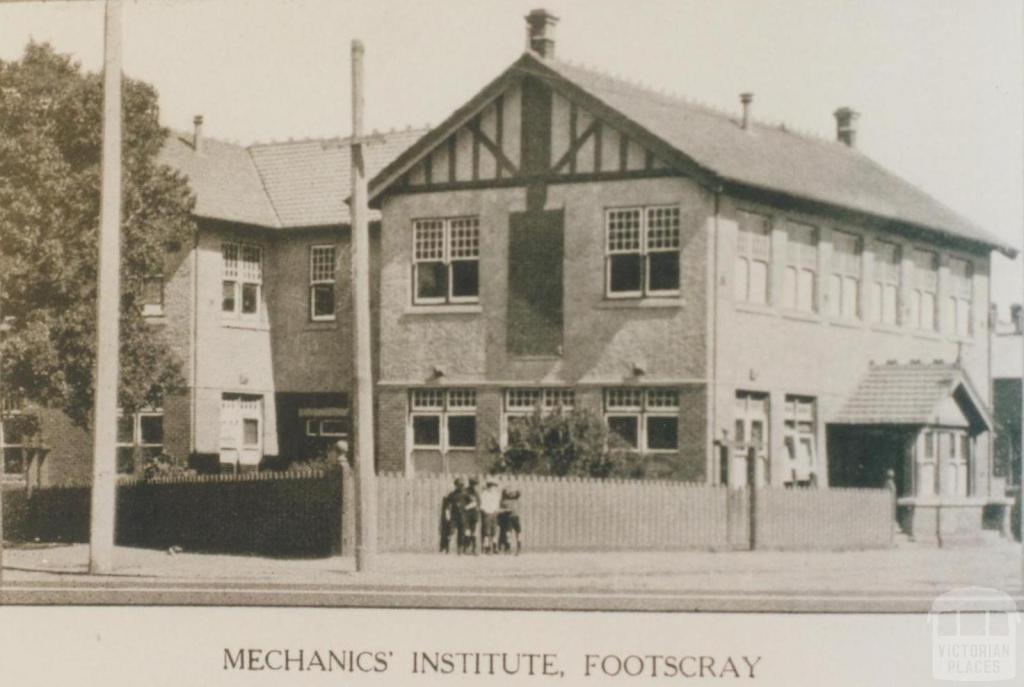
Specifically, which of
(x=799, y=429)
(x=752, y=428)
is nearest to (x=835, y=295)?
(x=799, y=429)

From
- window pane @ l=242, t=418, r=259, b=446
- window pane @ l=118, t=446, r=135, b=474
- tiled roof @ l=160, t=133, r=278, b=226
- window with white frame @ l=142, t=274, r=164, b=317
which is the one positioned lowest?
window pane @ l=118, t=446, r=135, b=474

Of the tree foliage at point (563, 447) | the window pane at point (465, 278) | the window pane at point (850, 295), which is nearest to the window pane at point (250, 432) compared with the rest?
the tree foliage at point (563, 447)

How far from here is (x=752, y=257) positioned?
15.2m

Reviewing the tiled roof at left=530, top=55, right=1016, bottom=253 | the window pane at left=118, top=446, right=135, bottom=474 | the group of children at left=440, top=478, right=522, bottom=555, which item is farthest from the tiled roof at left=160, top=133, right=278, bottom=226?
the group of children at left=440, top=478, right=522, bottom=555

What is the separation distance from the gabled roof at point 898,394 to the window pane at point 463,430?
126 inches

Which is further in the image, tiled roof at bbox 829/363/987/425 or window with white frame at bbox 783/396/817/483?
window with white frame at bbox 783/396/817/483

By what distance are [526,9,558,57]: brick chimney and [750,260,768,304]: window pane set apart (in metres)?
2.99

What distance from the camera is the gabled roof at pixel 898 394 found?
1509 cm

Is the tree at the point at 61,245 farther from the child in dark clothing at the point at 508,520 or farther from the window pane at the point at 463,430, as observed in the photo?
the child in dark clothing at the point at 508,520

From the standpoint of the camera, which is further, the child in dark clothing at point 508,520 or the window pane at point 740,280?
the window pane at point 740,280

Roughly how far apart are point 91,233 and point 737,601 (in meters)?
5.89

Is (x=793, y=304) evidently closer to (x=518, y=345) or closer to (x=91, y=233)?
(x=518, y=345)

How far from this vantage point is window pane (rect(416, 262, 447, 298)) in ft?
51.5

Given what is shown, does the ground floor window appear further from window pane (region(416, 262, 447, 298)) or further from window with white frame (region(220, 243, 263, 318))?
window pane (region(416, 262, 447, 298))
